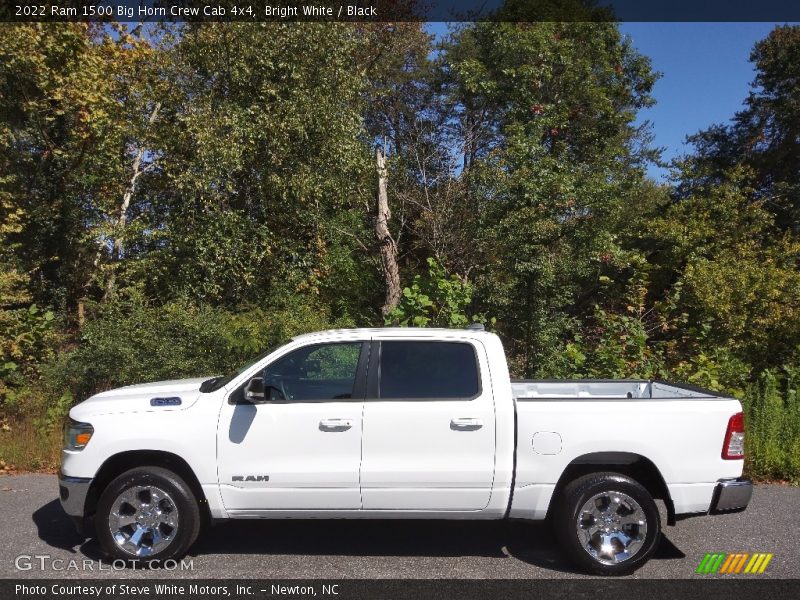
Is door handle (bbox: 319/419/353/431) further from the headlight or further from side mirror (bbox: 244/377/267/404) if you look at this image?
the headlight

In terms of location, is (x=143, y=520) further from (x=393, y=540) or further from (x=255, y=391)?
(x=393, y=540)

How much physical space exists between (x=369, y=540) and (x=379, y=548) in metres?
0.21

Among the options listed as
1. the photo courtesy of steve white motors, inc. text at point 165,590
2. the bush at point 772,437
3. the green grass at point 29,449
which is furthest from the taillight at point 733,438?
the green grass at point 29,449

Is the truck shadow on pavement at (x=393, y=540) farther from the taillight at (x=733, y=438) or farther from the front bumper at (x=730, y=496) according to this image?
the taillight at (x=733, y=438)

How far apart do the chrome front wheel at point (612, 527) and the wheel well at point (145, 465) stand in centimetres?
278

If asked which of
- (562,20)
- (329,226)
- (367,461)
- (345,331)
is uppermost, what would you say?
(562,20)

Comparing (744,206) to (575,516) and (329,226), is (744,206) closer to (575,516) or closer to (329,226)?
(329,226)

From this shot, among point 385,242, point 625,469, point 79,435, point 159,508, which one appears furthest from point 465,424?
point 385,242

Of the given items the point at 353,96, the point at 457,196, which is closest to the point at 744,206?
the point at 457,196

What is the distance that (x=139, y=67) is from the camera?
14.3 m

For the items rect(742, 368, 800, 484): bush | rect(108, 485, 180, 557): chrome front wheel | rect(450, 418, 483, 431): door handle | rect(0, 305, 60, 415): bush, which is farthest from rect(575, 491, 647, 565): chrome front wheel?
rect(0, 305, 60, 415): bush

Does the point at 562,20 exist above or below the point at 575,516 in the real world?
above

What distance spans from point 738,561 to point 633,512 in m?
1.06

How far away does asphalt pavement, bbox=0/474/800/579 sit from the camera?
5105mm
